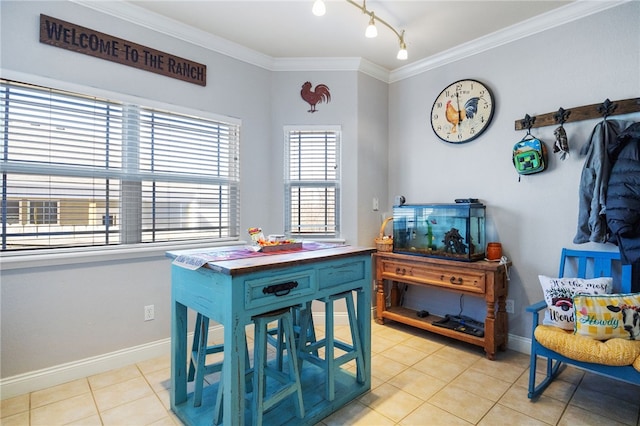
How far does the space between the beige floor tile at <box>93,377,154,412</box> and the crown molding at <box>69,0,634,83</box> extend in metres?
2.55

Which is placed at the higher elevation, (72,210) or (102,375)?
(72,210)

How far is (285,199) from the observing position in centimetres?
337

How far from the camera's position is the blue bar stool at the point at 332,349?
75.0 inches

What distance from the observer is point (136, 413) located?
189 cm

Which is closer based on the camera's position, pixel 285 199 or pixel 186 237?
pixel 186 237

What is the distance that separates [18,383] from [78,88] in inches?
75.5

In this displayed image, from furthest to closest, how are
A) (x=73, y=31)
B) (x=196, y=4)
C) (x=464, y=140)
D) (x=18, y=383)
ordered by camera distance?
1. (x=464, y=140)
2. (x=196, y=4)
3. (x=73, y=31)
4. (x=18, y=383)

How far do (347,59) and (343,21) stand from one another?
0.67 metres

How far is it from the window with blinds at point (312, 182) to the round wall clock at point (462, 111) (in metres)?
1.02

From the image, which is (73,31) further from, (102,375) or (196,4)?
(102,375)

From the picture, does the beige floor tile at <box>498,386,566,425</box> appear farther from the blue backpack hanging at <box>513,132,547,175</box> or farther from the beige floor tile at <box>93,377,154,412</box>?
the beige floor tile at <box>93,377,154,412</box>

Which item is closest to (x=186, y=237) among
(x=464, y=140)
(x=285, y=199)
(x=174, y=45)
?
(x=285, y=199)

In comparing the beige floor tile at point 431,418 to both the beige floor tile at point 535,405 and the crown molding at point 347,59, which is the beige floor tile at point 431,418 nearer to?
the beige floor tile at point 535,405

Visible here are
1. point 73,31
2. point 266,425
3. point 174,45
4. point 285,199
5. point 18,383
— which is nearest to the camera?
point 266,425
